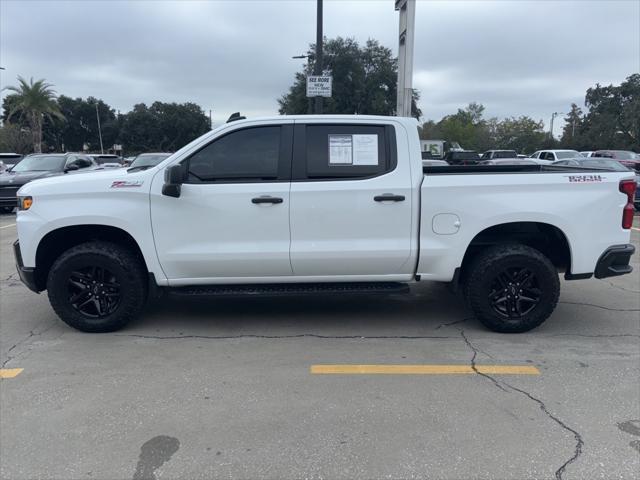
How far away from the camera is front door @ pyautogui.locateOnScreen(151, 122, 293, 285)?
182 inches

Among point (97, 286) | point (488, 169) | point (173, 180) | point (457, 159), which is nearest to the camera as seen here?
point (173, 180)

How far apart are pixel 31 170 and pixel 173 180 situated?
1289cm

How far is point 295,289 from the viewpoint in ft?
16.0

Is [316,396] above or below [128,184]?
below

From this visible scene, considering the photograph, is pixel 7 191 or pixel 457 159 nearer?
pixel 457 159

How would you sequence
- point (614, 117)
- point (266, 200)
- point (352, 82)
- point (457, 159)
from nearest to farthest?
1. point (266, 200)
2. point (457, 159)
3. point (352, 82)
4. point (614, 117)

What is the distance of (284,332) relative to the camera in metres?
4.96

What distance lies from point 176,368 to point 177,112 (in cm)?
7205

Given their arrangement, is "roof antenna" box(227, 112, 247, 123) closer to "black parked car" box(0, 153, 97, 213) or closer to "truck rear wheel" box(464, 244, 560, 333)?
"truck rear wheel" box(464, 244, 560, 333)

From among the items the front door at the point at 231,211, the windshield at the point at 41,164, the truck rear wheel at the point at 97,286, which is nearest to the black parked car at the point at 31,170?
the windshield at the point at 41,164

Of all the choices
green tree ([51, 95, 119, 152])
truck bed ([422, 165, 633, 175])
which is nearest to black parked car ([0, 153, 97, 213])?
truck bed ([422, 165, 633, 175])

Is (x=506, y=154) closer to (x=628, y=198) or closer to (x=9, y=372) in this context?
(x=628, y=198)

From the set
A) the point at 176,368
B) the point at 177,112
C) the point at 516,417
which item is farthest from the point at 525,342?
the point at 177,112

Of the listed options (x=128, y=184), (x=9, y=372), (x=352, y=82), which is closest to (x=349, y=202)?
(x=128, y=184)
